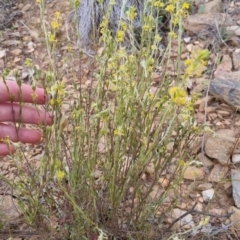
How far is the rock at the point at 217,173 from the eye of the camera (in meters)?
1.68

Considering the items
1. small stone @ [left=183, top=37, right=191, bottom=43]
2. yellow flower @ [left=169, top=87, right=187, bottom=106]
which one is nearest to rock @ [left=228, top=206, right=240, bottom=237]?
yellow flower @ [left=169, top=87, right=187, bottom=106]

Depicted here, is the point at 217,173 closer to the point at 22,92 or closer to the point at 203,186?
the point at 203,186

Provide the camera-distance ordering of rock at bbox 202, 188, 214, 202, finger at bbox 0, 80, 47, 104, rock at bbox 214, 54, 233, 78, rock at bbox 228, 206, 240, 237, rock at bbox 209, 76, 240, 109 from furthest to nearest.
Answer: rock at bbox 214, 54, 233, 78 → rock at bbox 209, 76, 240, 109 → rock at bbox 202, 188, 214, 202 → rock at bbox 228, 206, 240, 237 → finger at bbox 0, 80, 47, 104

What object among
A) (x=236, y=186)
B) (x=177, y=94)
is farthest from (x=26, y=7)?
(x=177, y=94)

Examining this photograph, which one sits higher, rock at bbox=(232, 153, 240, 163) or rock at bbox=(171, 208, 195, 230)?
rock at bbox=(232, 153, 240, 163)

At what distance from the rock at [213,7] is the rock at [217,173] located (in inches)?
47.2

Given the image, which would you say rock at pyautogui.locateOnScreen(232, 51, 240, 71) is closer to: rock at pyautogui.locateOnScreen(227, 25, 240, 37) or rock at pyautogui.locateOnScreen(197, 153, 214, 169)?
rock at pyautogui.locateOnScreen(227, 25, 240, 37)

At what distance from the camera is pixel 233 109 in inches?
76.9

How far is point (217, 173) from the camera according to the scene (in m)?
1.69

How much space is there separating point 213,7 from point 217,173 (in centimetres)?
126

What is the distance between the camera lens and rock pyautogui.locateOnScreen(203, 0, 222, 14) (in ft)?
8.56

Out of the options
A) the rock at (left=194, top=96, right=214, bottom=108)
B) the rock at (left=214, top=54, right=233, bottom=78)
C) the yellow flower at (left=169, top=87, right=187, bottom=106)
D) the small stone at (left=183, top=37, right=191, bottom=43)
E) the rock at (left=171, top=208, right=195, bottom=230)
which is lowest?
the rock at (left=171, top=208, right=195, bottom=230)

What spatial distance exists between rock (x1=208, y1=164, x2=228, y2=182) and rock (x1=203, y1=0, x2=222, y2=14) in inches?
47.2

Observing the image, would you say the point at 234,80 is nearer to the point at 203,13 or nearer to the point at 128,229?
the point at 203,13
